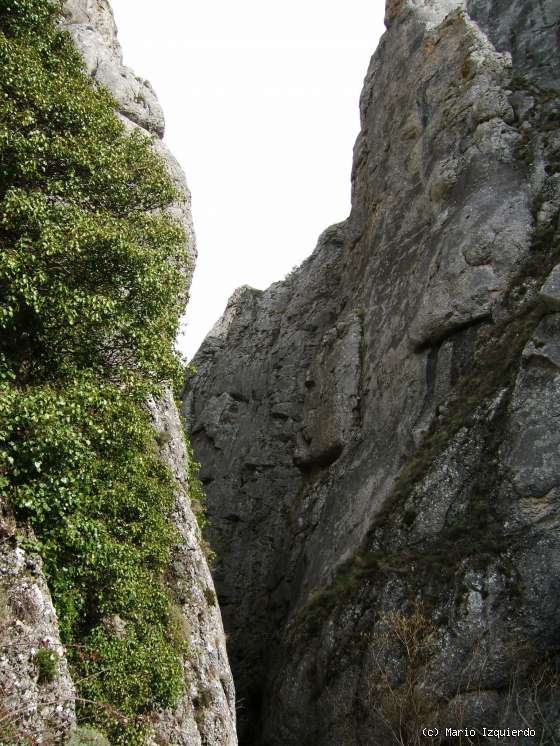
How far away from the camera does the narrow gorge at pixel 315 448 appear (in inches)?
529

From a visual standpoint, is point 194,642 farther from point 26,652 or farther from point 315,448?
point 315,448

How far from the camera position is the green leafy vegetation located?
12.9 metres

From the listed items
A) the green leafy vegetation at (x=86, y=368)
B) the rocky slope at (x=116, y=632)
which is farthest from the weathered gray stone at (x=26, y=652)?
the green leafy vegetation at (x=86, y=368)

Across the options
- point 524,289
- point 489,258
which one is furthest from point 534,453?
point 489,258

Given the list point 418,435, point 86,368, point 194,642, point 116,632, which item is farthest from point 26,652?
point 418,435

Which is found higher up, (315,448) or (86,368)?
(315,448)

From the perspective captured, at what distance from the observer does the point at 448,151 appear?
27.2 meters

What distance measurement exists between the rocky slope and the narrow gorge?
0.06m

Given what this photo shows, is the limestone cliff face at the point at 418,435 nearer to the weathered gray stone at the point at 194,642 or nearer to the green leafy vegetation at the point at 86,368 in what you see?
the weathered gray stone at the point at 194,642

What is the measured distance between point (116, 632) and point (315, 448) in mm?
15053

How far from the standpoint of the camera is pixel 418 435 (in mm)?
21562

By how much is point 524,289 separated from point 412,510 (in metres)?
8.02

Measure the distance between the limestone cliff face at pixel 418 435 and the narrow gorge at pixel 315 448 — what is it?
3.7 inches

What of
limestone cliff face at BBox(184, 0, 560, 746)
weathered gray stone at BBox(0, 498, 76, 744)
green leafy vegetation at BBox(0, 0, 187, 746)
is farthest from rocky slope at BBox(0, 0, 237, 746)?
limestone cliff face at BBox(184, 0, 560, 746)
